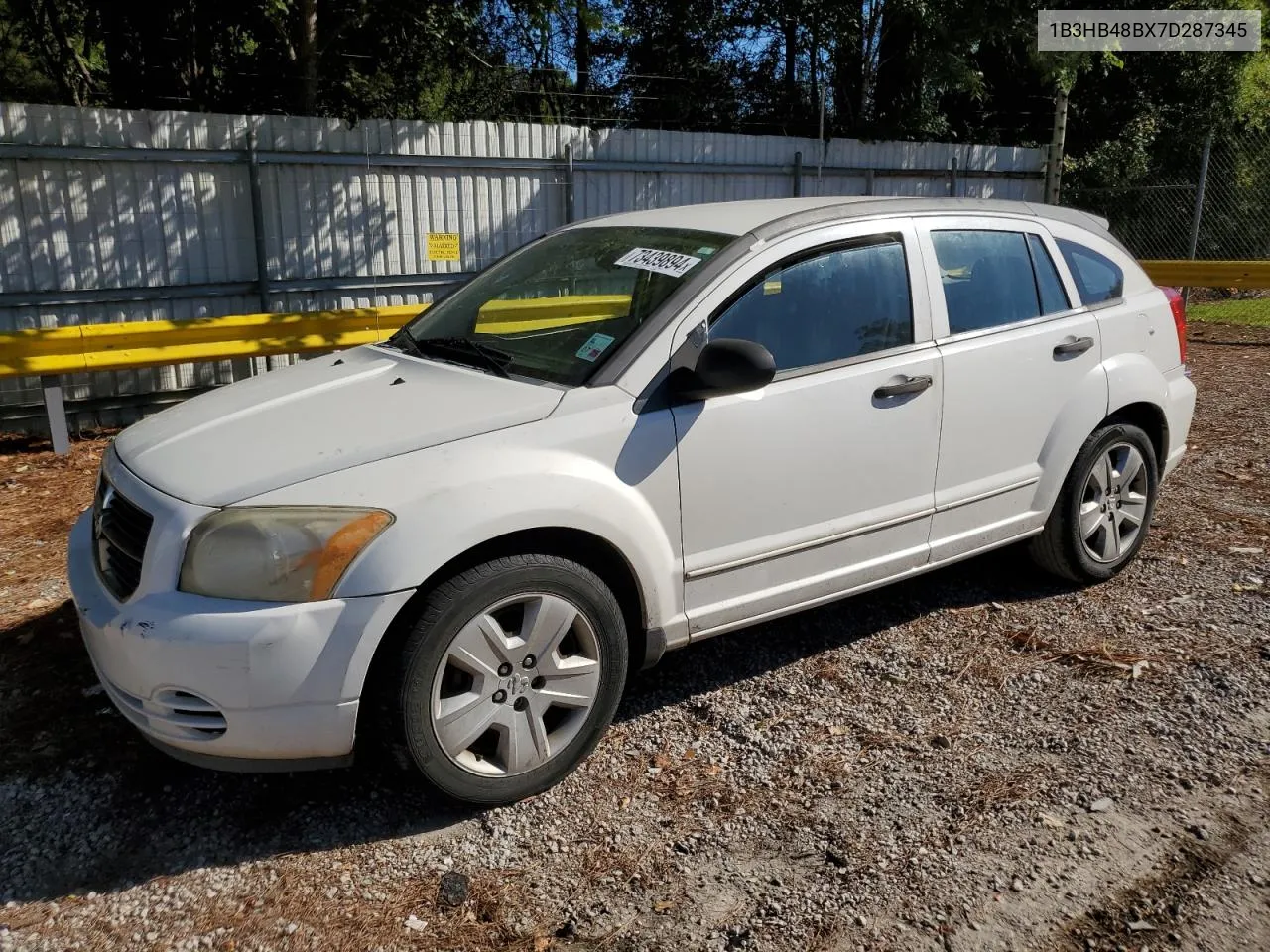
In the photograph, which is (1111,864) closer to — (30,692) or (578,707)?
(578,707)

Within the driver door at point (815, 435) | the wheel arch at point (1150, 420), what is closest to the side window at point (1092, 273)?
the wheel arch at point (1150, 420)

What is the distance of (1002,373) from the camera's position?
163 inches

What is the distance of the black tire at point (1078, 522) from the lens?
4.51 metres

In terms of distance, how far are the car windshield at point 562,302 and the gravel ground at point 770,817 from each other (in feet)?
4.28

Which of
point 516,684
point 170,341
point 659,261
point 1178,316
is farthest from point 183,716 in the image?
point 170,341

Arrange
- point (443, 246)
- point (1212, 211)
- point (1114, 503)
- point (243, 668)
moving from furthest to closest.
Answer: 1. point (1212, 211)
2. point (443, 246)
3. point (1114, 503)
4. point (243, 668)

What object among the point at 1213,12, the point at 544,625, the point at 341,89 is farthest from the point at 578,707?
the point at 1213,12

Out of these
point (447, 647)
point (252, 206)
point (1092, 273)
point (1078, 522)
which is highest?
point (252, 206)

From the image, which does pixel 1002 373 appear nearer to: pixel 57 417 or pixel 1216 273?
pixel 57 417

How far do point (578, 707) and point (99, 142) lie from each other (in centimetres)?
710

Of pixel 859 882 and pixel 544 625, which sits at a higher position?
pixel 544 625

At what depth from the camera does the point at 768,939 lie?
2619 mm

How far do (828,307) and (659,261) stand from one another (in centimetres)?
63

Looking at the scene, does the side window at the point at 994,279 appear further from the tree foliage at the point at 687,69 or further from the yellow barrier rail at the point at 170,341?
the tree foliage at the point at 687,69
